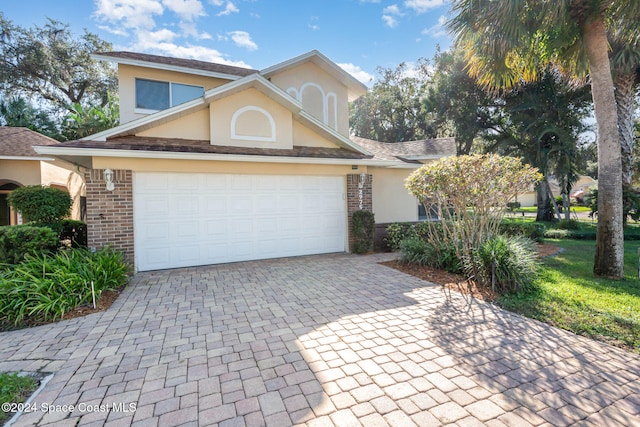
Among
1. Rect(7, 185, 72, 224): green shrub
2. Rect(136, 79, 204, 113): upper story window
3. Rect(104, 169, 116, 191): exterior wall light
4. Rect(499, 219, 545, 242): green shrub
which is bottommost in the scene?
Rect(499, 219, 545, 242): green shrub

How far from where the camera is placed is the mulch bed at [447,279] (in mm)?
Result: 5680

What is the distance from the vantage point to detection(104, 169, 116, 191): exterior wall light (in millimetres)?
7199

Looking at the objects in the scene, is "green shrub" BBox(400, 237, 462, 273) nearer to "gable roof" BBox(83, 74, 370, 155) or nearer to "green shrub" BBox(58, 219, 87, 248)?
"gable roof" BBox(83, 74, 370, 155)

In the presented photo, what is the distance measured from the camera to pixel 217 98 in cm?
826

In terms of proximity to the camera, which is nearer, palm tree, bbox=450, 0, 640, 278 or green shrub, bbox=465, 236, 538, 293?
green shrub, bbox=465, 236, 538, 293

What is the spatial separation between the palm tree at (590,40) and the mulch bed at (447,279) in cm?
301

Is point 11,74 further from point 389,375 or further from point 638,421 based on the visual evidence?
point 638,421

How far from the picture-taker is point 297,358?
348 cm

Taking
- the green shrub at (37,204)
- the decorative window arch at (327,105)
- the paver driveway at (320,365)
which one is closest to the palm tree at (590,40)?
the paver driveway at (320,365)

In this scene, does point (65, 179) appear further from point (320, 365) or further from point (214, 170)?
point (320, 365)

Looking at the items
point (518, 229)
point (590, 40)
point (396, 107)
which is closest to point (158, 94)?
point (590, 40)

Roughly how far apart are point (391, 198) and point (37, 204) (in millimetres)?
11151

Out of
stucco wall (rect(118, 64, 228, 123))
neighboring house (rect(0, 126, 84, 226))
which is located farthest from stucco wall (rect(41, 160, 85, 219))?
stucco wall (rect(118, 64, 228, 123))

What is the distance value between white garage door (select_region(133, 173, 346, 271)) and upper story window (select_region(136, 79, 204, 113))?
4.13 m
